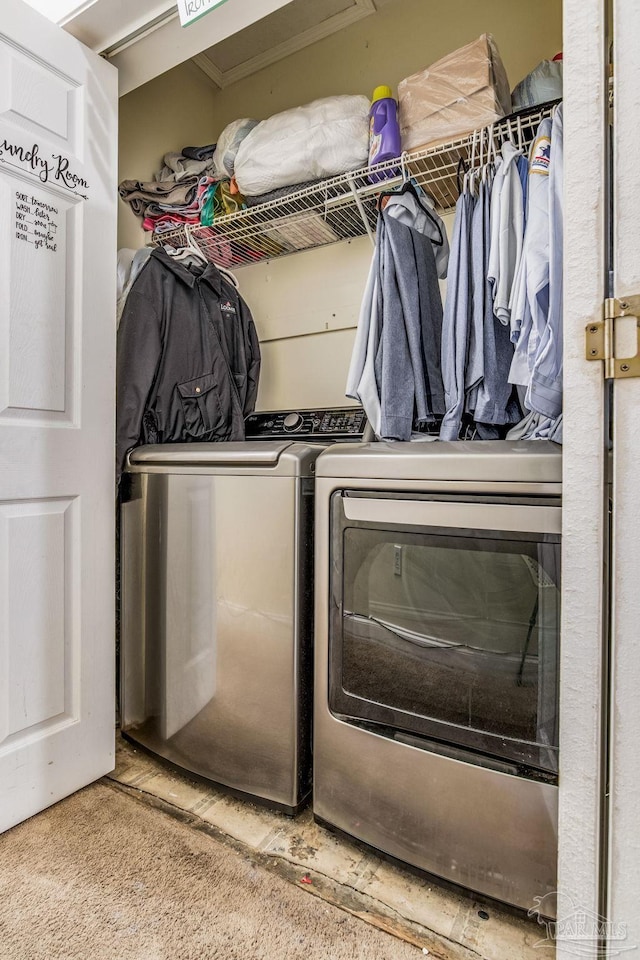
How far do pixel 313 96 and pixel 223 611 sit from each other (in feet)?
7.16

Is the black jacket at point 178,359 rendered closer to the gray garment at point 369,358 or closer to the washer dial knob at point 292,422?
the washer dial knob at point 292,422

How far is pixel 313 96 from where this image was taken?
2.16 metres

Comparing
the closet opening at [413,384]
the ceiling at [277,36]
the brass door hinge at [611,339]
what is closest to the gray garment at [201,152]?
the closet opening at [413,384]

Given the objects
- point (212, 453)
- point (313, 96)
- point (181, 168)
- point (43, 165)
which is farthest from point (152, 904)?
point (313, 96)

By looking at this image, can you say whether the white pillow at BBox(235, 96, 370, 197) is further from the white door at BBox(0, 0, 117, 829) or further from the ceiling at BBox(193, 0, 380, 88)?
the ceiling at BBox(193, 0, 380, 88)

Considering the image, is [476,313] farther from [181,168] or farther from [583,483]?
[181,168]

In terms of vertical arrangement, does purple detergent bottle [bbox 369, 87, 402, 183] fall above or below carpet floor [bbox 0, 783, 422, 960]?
above

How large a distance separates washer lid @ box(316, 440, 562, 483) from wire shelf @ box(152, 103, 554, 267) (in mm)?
929

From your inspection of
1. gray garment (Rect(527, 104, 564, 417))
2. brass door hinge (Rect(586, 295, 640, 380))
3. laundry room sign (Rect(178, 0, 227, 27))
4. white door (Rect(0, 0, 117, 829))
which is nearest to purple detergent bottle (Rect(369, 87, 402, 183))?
laundry room sign (Rect(178, 0, 227, 27))

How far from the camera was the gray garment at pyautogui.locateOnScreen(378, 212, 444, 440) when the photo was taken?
4.21 feet

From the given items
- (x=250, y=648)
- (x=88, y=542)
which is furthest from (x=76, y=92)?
(x=250, y=648)

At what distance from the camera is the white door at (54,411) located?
1205mm

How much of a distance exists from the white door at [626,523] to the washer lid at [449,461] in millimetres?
182

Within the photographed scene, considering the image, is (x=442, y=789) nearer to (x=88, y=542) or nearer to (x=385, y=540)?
(x=385, y=540)
